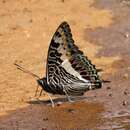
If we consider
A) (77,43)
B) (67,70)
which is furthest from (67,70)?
(77,43)

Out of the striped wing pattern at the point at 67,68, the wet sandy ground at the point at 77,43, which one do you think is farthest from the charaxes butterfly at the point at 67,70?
the wet sandy ground at the point at 77,43

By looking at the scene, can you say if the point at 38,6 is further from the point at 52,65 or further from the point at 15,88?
the point at 52,65

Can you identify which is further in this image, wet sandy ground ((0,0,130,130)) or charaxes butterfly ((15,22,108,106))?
charaxes butterfly ((15,22,108,106))

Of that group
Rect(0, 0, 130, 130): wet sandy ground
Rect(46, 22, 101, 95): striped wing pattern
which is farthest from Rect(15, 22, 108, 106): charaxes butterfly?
Rect(0, 0, 130, 130): wet sandy ground

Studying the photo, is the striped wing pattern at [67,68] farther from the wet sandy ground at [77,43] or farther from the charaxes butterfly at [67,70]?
the wet sandy ground at [77,43]

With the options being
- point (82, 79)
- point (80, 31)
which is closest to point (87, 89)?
point (82, 79)

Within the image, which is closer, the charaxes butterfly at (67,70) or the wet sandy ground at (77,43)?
the wet sandy ground at (77,43)

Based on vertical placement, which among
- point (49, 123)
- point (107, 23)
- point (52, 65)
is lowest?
point (49, 123)

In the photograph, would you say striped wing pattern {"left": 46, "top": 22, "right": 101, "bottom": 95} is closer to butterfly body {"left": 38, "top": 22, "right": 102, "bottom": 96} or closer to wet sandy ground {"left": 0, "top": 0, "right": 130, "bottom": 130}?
butterfly body {"left": 38, "top": 22, "right": 102, "bottom": 96}
